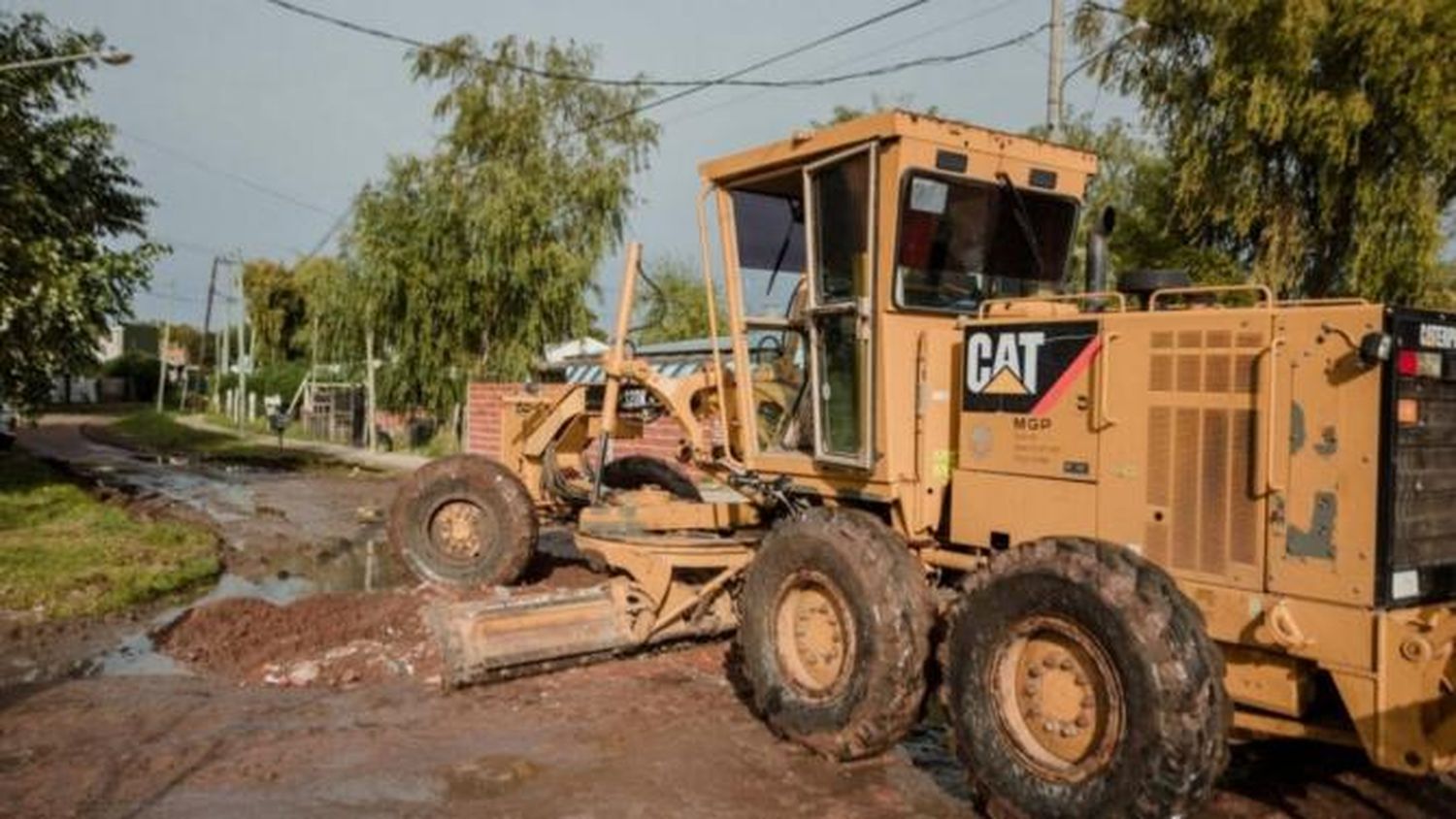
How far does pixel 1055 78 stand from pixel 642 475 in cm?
818

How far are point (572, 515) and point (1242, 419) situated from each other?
6451 mm

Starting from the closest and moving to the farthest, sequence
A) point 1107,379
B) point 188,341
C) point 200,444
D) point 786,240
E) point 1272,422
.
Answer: point 1272,422 < point 1107,379 < point 786,240 < point 200,444 < point 188,341

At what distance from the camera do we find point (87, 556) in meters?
11.2

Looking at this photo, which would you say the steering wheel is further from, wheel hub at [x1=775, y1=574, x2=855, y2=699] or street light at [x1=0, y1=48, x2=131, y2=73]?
street light at [x1=0, y1=48, x2=131, y2=73]

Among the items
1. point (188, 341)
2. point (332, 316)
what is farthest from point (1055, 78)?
point (188, 341)

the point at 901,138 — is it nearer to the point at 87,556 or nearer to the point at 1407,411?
the point at 1407,411

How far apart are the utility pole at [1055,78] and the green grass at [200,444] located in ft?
52.5

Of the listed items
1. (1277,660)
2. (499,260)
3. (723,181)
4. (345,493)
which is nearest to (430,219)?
(499,260)

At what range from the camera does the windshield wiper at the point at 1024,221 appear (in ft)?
20.8

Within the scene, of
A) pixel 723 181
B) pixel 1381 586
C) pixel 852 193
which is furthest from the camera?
pixel 723 181

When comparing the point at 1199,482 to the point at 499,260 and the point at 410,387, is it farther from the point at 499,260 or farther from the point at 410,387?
the point at 410,387

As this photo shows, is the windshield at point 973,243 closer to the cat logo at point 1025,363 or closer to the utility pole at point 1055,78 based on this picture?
the cat logo at point 1025,363

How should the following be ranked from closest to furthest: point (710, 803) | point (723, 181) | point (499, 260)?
point (710, 803), point (723, 181), point (499, 260)

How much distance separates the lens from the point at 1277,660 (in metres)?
4.61
